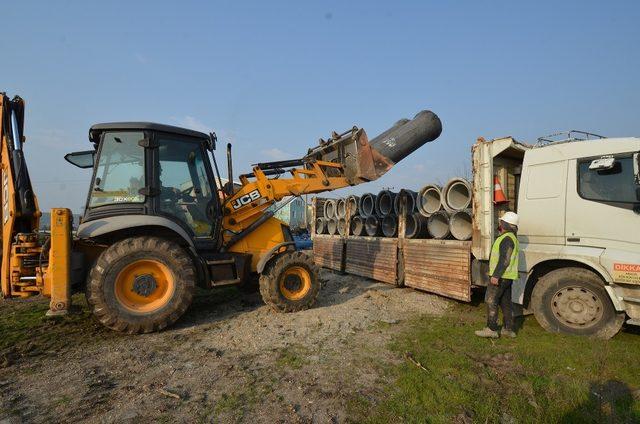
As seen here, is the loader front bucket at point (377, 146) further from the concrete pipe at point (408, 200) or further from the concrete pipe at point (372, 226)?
the concrete pipe at point (372, 226)

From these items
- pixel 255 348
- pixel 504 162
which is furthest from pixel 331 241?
pixel 255 348

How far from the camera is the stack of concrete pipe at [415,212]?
625cm

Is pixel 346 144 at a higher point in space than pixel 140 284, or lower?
higher

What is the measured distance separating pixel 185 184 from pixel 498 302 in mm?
4457

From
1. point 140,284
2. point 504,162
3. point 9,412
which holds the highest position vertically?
point 504,162

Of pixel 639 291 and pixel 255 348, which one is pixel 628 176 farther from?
pixel 255 348

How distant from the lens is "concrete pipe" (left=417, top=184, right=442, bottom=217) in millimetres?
6918

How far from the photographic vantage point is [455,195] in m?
6.58

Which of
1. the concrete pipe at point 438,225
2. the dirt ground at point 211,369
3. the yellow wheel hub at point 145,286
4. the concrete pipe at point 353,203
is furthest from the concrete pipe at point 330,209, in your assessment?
the yellow wheel hub at point 145,286

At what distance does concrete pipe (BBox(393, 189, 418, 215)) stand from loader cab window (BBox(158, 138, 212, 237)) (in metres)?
3.70

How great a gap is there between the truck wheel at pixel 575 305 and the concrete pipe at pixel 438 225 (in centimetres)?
179

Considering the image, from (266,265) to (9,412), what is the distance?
3.26m

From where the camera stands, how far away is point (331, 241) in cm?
959

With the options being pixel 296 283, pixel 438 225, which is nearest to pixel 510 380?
pixel 296 283
